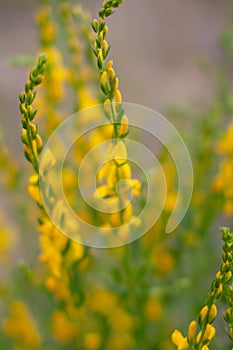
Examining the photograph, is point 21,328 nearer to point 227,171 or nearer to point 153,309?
point 153,309

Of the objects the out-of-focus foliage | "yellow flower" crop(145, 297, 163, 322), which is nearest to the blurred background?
the out-of-focus foliage

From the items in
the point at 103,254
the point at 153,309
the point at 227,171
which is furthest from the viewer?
the point at 103,254

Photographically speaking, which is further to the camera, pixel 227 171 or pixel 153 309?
pixel 153 309

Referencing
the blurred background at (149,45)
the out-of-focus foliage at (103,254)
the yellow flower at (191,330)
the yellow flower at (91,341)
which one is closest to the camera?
the yellow flower at (191,330)

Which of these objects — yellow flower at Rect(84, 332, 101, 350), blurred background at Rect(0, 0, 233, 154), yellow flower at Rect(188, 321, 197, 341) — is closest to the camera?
yellow flower at Rect(188, 321, 197, 341)

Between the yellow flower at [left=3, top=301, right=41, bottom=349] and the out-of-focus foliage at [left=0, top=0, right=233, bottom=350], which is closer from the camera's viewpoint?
the out-of-focus foliage at [left=0, top=0, right=233, bottom=350]

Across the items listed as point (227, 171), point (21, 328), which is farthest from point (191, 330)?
point (21, 328)

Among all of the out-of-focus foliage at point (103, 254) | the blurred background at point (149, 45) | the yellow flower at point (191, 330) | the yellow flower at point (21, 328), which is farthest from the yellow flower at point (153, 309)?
the blurred background at point (149, 45)

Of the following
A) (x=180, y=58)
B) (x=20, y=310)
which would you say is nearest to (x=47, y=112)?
(x=20, y=310)

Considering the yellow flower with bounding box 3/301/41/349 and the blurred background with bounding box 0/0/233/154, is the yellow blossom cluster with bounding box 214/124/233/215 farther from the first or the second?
the blurred background with bounding box 0/0/233/154

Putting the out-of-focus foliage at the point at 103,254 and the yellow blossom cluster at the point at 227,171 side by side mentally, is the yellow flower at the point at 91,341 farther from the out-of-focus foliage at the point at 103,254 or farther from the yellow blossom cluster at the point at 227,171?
the yellow blossom cluster at the point at 227,171

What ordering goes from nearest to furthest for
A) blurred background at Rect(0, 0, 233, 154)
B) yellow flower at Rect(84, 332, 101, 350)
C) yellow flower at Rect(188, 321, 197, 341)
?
1. yellow flower at Rect(188, 321, 197, 341)
2. yellow flower at Rect(84, 332, 101, 350)
3. blurred background at Rect(0, 0, 233, 154)
